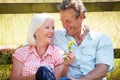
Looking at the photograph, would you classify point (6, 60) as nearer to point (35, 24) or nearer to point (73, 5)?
point (35, 24)

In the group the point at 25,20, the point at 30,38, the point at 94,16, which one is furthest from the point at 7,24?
the point at 30,38

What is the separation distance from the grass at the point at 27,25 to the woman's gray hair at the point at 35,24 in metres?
1.34

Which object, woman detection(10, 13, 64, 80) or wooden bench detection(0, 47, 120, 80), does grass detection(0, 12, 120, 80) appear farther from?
woman detection(10, 13, 64, 80)

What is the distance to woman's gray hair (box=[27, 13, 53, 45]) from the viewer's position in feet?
13.4

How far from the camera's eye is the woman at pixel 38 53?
4.08 m

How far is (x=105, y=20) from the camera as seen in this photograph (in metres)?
6.08

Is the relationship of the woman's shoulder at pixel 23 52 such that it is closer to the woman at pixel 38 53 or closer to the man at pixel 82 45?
the woman at pixel 38 53

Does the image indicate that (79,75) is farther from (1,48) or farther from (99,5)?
(99,5)

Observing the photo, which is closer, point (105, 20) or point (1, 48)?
point (1, 48)

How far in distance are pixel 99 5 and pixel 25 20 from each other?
42.1 inches

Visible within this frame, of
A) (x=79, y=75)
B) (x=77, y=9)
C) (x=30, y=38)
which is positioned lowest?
(x=79, y=75)

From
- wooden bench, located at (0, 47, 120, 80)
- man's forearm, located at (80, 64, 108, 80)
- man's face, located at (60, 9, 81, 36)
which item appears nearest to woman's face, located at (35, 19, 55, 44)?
man's face, located at (60, 9, 81, 36)

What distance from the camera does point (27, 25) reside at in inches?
228

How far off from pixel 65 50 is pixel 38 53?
26 centimetres
